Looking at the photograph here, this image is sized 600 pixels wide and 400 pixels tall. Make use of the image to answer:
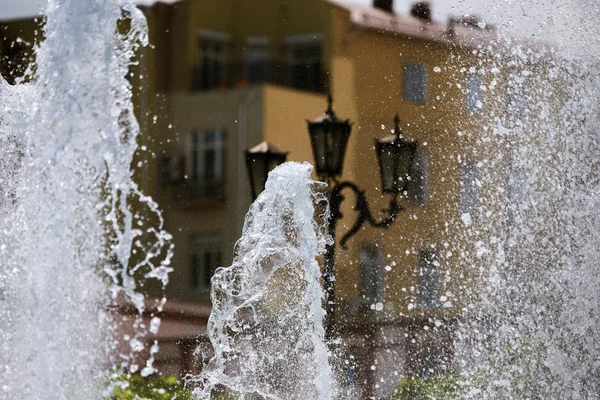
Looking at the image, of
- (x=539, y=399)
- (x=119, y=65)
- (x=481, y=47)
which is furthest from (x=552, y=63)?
(x=119, y=65)

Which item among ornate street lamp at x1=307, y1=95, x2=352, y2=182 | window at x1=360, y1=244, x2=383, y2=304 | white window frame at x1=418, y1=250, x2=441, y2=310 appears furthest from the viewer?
ornate street lamp at x1=307, y1=95, x2=352, y2=182

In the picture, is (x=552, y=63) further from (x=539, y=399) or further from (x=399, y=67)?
(x=539, y=399)

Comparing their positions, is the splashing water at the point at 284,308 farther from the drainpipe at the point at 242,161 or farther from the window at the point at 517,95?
the window at the point at 517,95

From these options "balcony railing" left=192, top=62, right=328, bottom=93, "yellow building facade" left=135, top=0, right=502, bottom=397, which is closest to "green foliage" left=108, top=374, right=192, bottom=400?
"yellow building facade" left=135, top=0, right=502, bottom=397

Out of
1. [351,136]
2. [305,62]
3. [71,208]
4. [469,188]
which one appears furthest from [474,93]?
[71,208]

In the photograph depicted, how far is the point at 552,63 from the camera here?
11.4 ft

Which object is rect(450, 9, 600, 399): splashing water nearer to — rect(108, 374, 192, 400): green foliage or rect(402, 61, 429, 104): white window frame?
rect(402, 61, 429, 104): white window frame

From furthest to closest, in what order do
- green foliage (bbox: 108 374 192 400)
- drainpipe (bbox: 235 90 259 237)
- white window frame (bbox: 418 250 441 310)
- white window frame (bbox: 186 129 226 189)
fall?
white window frame (bbox: 186 129 226 189) → drainpipe (bbox: 235 90 259 237) → green foliage (bbox: 108 374 192 400) → white window frame (bbox: 418 250 441 310)

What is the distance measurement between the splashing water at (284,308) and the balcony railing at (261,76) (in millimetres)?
334

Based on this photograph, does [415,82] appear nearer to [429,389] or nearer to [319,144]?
[319,144]

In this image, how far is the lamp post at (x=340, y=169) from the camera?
357cm

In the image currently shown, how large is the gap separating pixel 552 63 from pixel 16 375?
222 cm

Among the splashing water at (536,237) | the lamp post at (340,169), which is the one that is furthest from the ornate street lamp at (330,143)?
the splashing water at (536,237)

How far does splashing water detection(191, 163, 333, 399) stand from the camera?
359 cm
